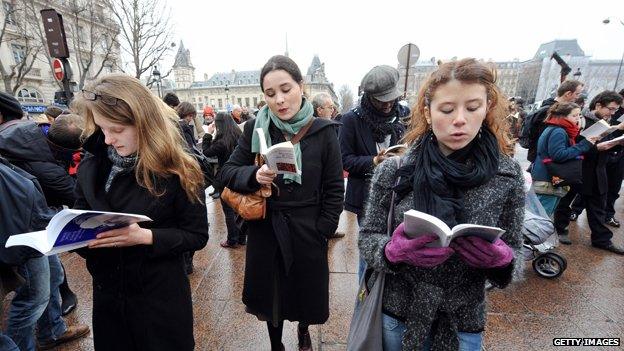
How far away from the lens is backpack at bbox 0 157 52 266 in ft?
5.32

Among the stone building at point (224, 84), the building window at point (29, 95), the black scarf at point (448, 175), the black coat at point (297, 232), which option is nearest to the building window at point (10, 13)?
the building window at point (29, 95)

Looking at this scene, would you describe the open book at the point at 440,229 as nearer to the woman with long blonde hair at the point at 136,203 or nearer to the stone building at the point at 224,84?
the woman with long blonde hair at the point at 136,203

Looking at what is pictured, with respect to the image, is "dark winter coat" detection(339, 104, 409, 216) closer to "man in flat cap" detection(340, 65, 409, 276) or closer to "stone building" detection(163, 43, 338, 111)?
"man in flat cap" detection(340, 65, 409, 276)

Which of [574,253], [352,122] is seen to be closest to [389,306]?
[352,122]

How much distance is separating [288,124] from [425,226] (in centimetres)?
121

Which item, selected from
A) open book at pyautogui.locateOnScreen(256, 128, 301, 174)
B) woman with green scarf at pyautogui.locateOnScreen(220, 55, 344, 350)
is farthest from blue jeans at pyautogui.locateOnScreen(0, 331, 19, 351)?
open book at pyautogui.locateOnScreen(256, 128, 301, 174)

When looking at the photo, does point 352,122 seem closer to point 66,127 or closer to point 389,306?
point 389,306

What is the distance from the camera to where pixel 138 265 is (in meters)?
1.55

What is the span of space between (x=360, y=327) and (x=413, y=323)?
27cm

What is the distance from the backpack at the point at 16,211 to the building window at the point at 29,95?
38422mm

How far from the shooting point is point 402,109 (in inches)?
121

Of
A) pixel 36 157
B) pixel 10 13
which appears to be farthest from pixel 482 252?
pixel 10 13

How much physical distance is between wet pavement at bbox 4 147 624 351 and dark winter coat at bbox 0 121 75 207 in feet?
4.29

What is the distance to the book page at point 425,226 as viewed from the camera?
979mm
